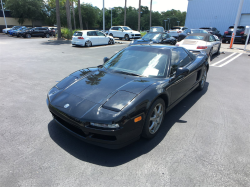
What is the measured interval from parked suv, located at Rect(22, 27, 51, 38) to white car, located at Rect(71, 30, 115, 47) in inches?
507

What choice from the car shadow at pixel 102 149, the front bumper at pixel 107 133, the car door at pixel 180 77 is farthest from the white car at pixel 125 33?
the front bumper at pixel 107 133

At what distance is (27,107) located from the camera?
3980 mm

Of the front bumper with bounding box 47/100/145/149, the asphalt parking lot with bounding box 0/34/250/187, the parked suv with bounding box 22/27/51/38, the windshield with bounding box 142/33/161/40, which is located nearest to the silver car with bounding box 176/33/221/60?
the windshield with bounding box 142/33/161/40

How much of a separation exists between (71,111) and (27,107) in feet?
6.91

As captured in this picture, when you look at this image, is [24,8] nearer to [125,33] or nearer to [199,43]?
[125,33]

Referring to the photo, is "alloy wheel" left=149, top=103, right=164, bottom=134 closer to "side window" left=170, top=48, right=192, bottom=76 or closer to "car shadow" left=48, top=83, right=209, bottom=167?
"car shadow" left=48, top=83, right=209, bottom=167

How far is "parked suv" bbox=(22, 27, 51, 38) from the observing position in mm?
24422

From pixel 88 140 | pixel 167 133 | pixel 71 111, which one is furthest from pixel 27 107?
pixel 167 133

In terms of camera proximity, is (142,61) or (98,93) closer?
(98,93)

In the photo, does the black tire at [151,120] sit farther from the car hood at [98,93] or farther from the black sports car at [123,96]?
the car hood at [98,93]

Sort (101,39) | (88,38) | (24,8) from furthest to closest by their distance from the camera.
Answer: (24,8), (101,39), (88,38)

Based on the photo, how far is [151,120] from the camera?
2.82 metres

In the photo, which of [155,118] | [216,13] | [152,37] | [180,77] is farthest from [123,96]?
[216,13]

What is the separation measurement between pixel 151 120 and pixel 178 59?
1.74 metres
